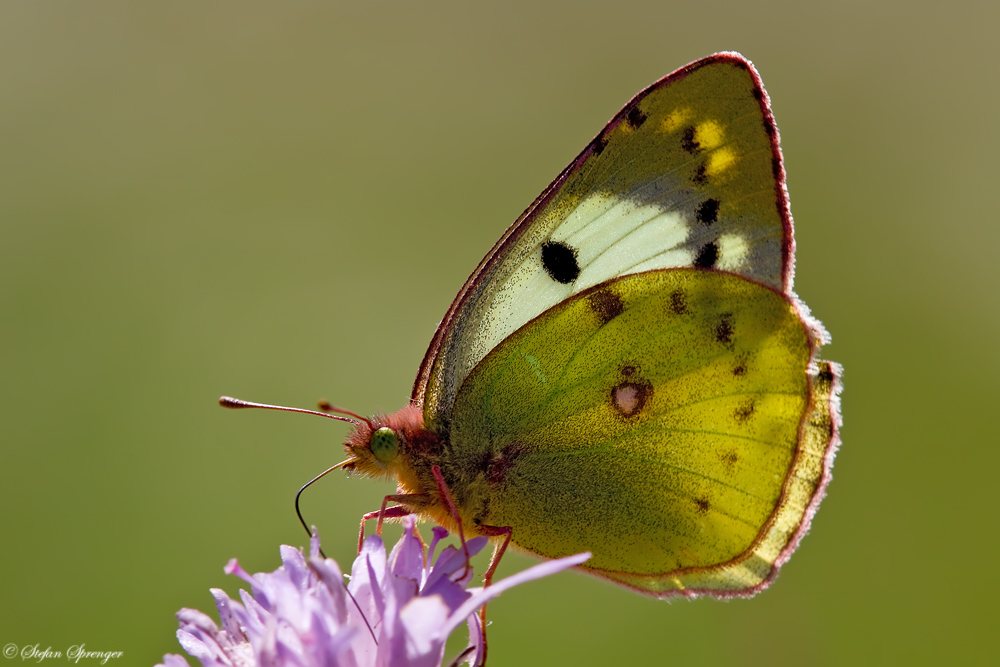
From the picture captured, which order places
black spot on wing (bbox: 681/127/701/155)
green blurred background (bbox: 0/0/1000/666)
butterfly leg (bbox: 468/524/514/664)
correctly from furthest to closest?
green blurred background (bbox: 0/0/1000/666)
black spot on wing (bbox: 681/127/701/155)
butterfly leg (bbox: 468/524/514/664)

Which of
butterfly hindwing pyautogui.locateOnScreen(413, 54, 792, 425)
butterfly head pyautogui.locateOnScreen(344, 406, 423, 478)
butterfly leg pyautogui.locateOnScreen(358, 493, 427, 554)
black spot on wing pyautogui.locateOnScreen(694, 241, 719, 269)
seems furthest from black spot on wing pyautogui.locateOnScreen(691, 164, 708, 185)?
butterfly leg pyautogui.locateOnScreen(358, 493, 427, 554)

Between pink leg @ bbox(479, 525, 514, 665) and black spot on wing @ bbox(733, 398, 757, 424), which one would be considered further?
black spot on wing @ bbox(733, 398, 757, 424)

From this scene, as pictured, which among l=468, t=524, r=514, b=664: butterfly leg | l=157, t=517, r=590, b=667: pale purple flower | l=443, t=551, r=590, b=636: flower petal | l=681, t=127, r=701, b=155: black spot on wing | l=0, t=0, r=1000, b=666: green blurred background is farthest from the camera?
l=0, t=0, r=1000, b=666: green blurred background

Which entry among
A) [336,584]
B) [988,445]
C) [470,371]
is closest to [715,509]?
[470,371]

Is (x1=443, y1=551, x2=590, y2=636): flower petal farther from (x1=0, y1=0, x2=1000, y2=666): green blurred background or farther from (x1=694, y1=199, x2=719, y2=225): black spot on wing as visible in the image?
(x1=0, y1=0, x2=1000, y2=666): green blurred background

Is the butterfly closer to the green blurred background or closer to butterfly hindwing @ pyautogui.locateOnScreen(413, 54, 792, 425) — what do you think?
butterfly hindwing @ pyautogui.locateOnScreen(413, 54, 792, 425)

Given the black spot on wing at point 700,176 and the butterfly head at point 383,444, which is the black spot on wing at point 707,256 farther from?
the butterfly head at point 383,444

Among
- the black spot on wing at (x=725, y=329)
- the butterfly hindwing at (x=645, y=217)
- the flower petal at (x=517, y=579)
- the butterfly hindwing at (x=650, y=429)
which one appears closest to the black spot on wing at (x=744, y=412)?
the butterfly hindwing at (x=650, y=429)

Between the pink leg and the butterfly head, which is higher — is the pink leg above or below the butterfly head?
below
